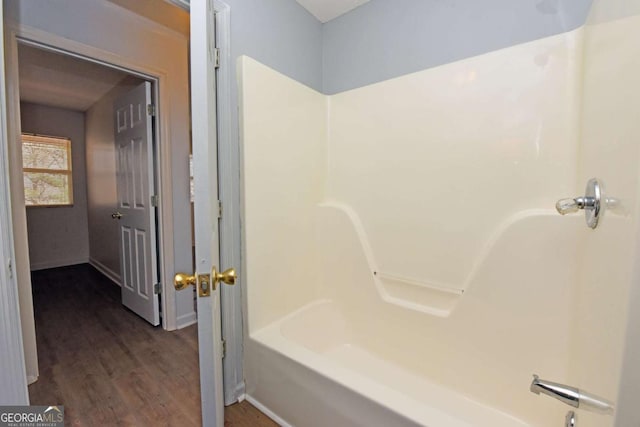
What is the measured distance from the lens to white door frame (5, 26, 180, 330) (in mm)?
1500

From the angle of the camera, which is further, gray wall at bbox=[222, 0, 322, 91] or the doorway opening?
the doorway opening

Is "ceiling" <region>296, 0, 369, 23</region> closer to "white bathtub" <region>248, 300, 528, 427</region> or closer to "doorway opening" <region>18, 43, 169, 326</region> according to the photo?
"doorway opening" <region>18, 43, 169, 326</region>

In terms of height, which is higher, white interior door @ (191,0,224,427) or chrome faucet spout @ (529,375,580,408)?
white interior door @ (191,0,224,427)

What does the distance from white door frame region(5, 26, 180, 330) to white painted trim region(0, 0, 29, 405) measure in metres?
0.72

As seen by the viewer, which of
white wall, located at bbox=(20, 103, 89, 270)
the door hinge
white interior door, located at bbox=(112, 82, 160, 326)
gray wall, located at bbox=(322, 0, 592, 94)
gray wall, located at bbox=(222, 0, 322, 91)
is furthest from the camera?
white wall, located at bbox=(20, 103, 89, 270)

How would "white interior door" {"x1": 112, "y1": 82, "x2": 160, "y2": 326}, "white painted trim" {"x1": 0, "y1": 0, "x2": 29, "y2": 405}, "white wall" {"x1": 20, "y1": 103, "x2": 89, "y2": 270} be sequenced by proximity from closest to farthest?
1. "white painted trim" {"x1": 0, "y1": 0, "x2": 29, "y2": 405}
2. "white interior door" {"x1": 112, "y1": 82, "x2": 160, "y2": 326}
3. "white wall" {"x1": 20, "y1": 103, "x2": 89, "y2": 270}

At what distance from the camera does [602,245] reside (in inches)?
31.8

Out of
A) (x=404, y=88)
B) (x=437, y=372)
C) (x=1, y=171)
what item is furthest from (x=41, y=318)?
(x=404, y=88)

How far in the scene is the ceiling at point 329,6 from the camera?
1.72 meters

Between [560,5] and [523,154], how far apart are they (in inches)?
25.3

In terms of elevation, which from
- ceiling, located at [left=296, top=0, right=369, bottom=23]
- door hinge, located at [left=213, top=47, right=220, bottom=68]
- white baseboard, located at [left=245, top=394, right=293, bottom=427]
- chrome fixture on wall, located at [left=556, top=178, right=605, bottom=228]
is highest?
ceiling, located at [left=296, top=0, right=369, bottom=23]

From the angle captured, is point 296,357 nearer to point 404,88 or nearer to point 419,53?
point 404,88

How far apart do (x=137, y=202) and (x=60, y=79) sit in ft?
6.37

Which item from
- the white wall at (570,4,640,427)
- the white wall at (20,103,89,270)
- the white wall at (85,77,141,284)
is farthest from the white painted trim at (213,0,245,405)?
the white wall at (20,103,89,270)
